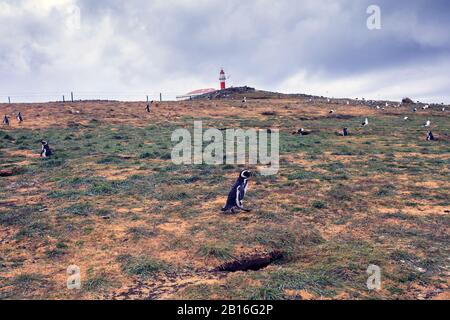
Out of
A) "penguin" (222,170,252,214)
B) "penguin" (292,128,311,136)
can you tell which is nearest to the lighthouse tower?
"penguin" (292,128,311,136)

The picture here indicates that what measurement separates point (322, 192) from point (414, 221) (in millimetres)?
3595

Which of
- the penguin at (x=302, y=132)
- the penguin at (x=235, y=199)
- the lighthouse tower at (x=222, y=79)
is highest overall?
the lighthouse tower at (x=222, y=79)

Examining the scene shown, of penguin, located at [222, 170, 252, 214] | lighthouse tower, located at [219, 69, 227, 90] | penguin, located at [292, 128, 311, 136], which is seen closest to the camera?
penguin, located at [222, 170, 252, 214]

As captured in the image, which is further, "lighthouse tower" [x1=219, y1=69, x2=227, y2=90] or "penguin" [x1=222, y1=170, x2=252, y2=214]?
"lighthouse tower" [x1=219, y1=69, x2=227, y2=90]

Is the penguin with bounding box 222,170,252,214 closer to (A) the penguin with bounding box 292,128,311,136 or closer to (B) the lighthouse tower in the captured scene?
(A) the penguin with bounding box 292,128,311,136

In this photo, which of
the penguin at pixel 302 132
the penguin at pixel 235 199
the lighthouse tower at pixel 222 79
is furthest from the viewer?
the lighthouse tower at pixel 222 79

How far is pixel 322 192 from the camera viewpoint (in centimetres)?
1384

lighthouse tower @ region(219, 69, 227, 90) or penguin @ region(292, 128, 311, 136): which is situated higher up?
lighthouse tower @ region(219, 69, 227, 90)

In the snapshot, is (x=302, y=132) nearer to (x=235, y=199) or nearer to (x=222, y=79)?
(x=235, y=199)

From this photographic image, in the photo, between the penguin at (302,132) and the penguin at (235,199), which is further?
the penguin at (302,132)

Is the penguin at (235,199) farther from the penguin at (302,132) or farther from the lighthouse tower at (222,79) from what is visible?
the lighthouse tower at (222,79)

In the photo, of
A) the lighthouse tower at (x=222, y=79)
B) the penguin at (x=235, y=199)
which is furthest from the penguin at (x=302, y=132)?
the lighthouse tower at (x=222, y=79)
